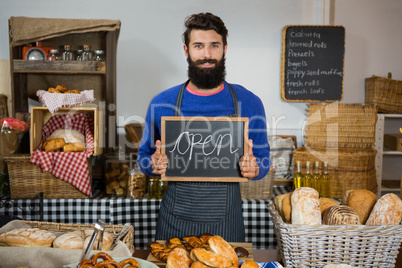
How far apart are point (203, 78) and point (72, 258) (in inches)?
43.8

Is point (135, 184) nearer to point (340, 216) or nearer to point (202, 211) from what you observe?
point (202, 211)

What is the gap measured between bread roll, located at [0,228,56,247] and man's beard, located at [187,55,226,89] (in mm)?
1058

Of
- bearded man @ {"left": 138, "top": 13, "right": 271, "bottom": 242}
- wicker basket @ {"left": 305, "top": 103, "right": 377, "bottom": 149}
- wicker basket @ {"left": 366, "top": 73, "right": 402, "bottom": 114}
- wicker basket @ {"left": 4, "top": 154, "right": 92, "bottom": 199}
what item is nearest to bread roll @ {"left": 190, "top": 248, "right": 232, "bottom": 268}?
bearded man @ {"left": 138, "top": 13, "right": 271, "bottom": 242}

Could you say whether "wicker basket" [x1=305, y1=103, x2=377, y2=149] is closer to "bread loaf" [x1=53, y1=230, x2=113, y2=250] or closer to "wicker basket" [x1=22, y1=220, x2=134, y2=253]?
"wicker basket" [x1=22, y1=220, x2=134, y2=253]

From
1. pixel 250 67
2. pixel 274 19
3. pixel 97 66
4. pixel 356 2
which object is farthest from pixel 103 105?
pixel 356 2

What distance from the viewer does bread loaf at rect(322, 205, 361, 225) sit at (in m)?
1.26

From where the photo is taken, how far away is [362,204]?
143cm

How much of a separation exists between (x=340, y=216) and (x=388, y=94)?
3.13 m

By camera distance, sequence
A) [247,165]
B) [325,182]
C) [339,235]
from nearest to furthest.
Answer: [339,235]
[247,165]
[325,182]

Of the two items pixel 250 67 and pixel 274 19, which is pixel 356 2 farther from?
pixel 250 67

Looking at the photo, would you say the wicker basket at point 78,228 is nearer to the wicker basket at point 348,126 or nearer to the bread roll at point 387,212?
the bread roll at point 387,212

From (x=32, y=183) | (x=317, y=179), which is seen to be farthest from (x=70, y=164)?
(x=317, y=179)

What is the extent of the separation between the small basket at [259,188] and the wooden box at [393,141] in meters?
1.66

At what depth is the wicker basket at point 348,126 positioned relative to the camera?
347cm
